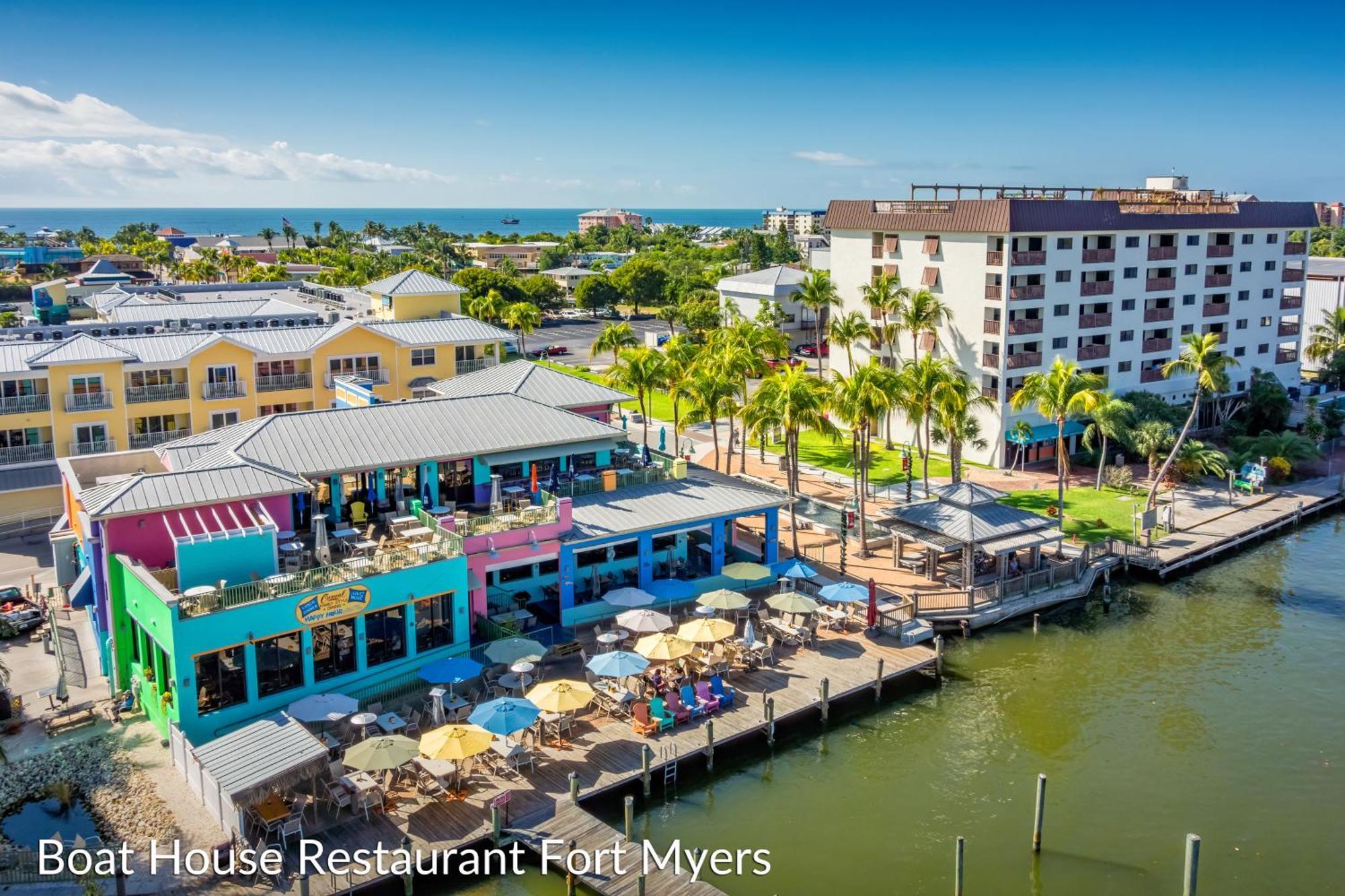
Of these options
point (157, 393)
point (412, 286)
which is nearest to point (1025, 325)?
point (412, 286)

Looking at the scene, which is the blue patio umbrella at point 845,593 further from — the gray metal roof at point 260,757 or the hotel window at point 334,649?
the gray metal roof at point 260,757

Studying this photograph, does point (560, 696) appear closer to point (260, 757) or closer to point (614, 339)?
point (260, 757)

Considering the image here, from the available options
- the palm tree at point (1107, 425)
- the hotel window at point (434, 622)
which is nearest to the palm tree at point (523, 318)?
the palm tree at point (1107, 425)

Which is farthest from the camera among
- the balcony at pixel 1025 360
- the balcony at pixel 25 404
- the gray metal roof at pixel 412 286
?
the gray metal roof at pixel 412 286

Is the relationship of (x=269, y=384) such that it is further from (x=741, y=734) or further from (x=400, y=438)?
(x=741, y=734)

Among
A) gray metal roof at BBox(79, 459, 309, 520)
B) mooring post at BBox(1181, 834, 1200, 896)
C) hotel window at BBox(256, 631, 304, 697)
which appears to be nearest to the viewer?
mooring post at BBox(1181, 834, 1200, 896)

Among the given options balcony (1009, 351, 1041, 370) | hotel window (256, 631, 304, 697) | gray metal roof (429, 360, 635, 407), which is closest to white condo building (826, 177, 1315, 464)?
balcony (1009, 351, 1041, 370)

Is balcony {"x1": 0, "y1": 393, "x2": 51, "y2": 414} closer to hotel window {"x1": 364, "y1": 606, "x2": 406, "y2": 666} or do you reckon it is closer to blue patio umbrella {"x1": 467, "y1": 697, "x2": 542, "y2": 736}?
hotel window {"x1": 364, "y1": 606, "x2": 406, "y2": 666}
